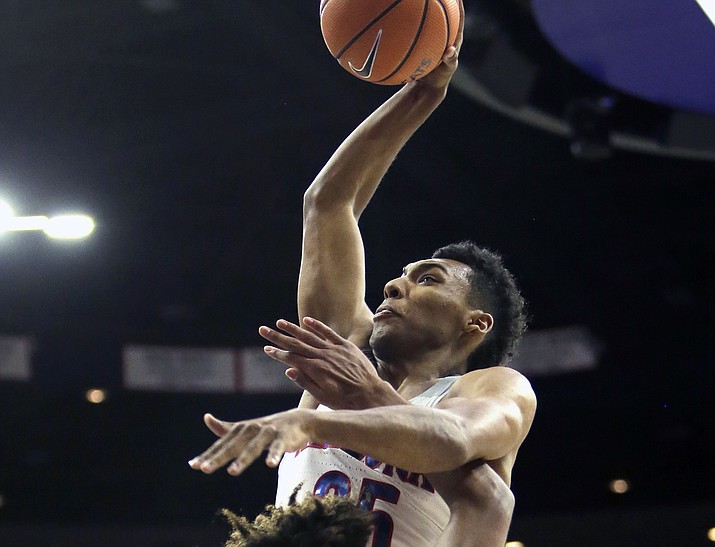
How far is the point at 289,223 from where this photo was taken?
1116 centimetres

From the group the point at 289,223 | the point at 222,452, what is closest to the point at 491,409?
the point at 222,452

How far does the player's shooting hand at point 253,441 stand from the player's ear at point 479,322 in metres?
1.34

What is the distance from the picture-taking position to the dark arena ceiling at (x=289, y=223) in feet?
25.0

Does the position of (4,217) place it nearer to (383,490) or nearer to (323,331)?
(383,490)

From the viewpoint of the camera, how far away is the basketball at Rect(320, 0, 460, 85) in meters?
3.22

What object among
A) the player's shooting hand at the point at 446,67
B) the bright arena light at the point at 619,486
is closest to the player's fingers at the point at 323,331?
the player's shooting hand at the point at 446,67

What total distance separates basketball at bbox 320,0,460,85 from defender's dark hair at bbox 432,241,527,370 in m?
0.64

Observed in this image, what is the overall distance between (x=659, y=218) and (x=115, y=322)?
643 cm

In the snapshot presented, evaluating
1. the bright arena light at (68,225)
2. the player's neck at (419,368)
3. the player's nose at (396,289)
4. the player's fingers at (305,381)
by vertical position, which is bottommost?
the player's fingers at (305,381)

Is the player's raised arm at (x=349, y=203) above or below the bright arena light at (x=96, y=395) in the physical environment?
below

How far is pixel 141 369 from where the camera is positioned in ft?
38.1

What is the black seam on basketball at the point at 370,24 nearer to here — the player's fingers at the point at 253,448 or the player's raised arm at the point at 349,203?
the player's raised arm at the point at 349,203

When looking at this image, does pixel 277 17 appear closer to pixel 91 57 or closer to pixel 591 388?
pixel 91 57

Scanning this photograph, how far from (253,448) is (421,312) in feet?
4.63
